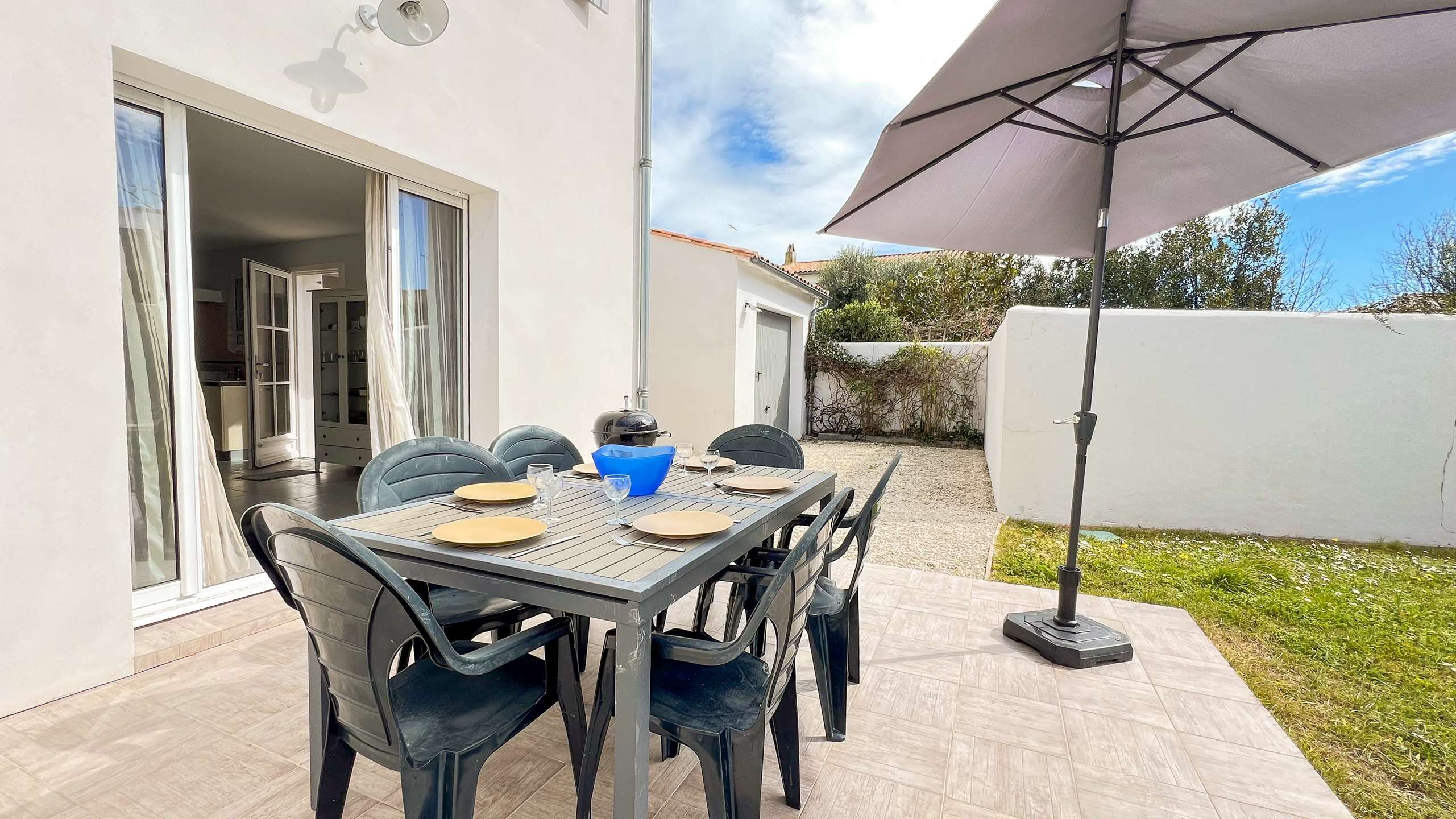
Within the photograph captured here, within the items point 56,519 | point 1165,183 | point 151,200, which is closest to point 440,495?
point 56,519

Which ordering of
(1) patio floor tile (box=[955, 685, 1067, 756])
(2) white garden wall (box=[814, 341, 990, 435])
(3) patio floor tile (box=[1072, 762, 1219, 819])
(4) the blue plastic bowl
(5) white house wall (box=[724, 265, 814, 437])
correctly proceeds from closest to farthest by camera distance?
(3) patio floor tile (box=[1072, 762, 1219, 819])
(1) patio floor tile (box=[955, 685, 1067, 756])
(4) the blue plastic bowl
(5) white house wall (box=[724, 265, 814, 437])
(2) white garden wall (box=[814, 341, 990, 435])

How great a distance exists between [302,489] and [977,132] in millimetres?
6123

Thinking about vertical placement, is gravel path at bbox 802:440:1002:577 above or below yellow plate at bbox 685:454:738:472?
below

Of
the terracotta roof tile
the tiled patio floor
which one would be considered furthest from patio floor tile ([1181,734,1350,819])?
the terracotta roof tile

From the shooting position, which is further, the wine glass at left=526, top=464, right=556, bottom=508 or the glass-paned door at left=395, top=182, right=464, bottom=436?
the glass-paned door at left=395, top=182, right=464, bottom=436

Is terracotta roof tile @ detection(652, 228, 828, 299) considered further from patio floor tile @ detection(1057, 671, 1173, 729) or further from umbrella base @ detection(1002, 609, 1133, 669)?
patio floor tile @ detection(1057, 671, 1173, 729)

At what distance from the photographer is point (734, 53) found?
8.87 metres

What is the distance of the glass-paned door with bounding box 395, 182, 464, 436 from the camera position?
3898mm

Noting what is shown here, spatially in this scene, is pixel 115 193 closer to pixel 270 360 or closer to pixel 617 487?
pixel 617 487

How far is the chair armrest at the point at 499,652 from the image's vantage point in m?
1.35

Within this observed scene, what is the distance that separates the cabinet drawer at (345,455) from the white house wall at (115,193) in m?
2.88

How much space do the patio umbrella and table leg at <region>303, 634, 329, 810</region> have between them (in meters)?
2.72

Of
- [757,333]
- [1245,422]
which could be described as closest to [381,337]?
[757,333]

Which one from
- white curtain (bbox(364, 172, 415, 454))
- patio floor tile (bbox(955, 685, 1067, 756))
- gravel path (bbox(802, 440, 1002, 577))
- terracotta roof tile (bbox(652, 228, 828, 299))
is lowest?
gravel path (bbox(802, 440, 1002, 577))
